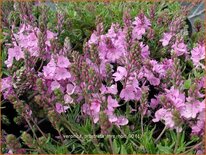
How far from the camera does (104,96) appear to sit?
1.82 m

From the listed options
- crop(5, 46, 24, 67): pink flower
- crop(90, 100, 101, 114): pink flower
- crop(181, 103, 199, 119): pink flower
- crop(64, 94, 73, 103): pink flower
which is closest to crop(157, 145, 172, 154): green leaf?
crop(181, 103, 199, 119): pink flower

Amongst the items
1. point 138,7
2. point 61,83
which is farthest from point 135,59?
point 138,7

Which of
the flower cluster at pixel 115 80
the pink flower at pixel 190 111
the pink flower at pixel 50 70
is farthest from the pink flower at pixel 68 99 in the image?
the pink flower at pixel 190 111

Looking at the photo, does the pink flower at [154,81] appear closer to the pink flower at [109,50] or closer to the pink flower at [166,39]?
the pink flower at [109,50]

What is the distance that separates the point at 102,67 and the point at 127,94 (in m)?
0.17

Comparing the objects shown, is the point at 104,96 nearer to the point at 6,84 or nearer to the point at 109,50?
the point at 109,50

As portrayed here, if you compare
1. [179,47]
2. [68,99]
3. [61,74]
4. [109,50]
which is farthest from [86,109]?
[179,47]

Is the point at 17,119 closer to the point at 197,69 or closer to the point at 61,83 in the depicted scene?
the point at 61,83

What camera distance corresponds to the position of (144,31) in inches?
90.1

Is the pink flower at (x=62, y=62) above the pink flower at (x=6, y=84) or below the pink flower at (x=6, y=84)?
above

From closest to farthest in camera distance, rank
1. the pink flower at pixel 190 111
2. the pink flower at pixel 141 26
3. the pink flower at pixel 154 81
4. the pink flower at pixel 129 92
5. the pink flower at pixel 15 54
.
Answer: the pink flower at pixel 190 111 < the pink flower at pixel 129 92 < the pink flower at pixel 154 81 < the pink flower at pixel 15 54 < the pink flower at pixel 141 26

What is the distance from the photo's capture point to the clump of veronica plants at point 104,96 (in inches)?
67.7

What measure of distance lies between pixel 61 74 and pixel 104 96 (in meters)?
0.23

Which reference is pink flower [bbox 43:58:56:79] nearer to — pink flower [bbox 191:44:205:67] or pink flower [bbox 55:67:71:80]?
pink flower [bbox 55:67:71:80]
